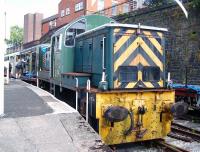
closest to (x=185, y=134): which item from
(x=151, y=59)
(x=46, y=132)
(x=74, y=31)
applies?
(x=151, y=59)

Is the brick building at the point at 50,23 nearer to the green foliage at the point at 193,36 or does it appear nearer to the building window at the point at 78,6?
the building window at the point at 78,6

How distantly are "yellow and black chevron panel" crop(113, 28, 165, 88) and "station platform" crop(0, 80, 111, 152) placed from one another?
1566 millimetres

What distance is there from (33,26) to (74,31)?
6409cm

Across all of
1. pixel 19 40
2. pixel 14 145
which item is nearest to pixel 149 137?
pixel 14 145

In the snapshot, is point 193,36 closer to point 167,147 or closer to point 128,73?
point 128,73

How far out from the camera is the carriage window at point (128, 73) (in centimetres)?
798

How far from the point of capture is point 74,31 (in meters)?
10.3

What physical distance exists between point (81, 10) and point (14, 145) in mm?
38829

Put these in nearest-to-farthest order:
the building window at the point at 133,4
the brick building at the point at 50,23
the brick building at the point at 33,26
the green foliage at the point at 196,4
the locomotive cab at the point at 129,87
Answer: the locomotive cab at the point at 129,87 < the green foliage at the point at 196,4 < the building window at the point at 133,4 < the brick building at the point at 50,23 < the brick building at the point at 33,26

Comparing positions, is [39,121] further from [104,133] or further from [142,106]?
[142,106]

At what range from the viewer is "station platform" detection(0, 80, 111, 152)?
5.63 m

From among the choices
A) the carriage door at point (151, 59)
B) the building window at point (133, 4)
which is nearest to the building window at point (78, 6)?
the building window at point (133, 4)

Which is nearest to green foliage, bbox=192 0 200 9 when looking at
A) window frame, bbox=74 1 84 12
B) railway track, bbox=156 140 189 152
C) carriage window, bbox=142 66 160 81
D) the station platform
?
carriage window, bbox=142 66 160 81

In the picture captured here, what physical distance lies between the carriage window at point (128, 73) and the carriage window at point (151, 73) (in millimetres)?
254
